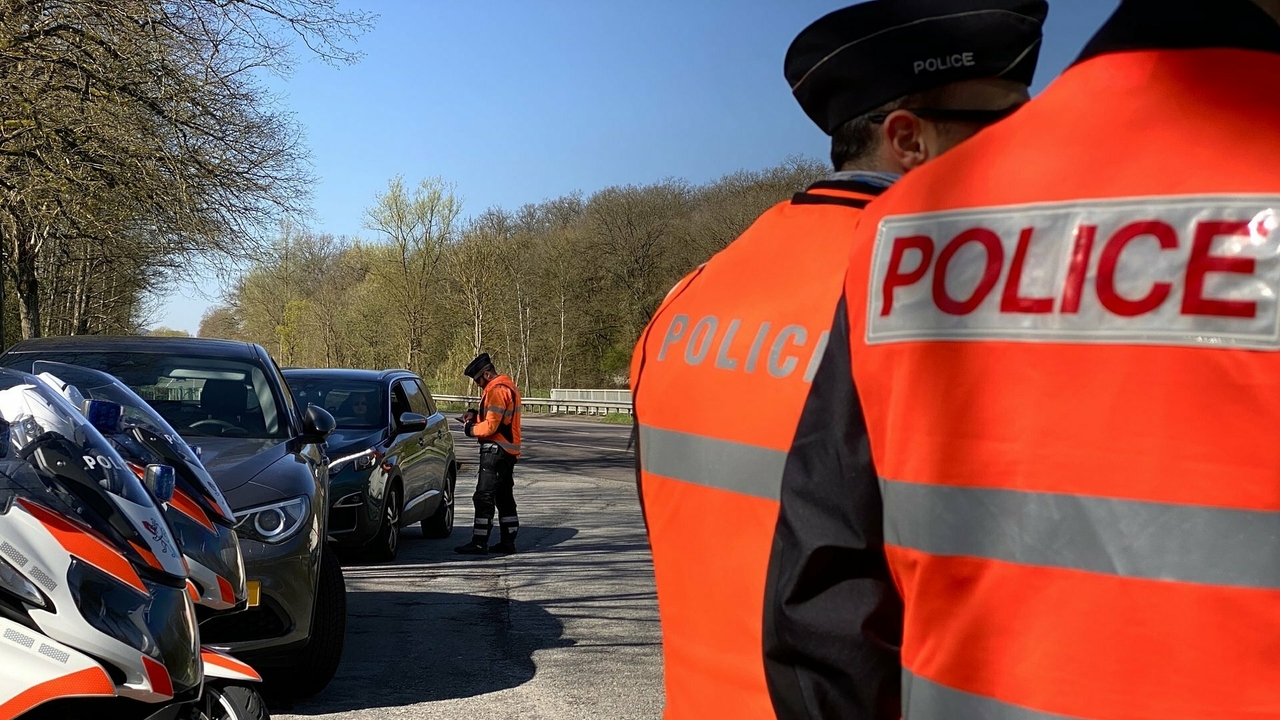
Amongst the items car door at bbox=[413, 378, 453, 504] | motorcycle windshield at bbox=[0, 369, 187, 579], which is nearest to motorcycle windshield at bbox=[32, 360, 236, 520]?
motorcycle windshield at bbox=[0, 369, 187, 579]

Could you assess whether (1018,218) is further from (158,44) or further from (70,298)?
(70,298)

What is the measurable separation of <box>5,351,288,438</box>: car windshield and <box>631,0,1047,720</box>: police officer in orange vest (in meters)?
5.85

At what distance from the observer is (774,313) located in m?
1.64

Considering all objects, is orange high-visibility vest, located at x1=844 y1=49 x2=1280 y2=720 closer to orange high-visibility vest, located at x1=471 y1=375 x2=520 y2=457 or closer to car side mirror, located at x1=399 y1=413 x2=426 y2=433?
car side mirror, located at x1=399 y1=413 x2=426 y2=433

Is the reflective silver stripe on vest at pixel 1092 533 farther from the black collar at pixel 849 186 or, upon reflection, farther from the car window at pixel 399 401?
the car window at pixel 399 401

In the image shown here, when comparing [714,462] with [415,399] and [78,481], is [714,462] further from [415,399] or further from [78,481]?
[415,399]

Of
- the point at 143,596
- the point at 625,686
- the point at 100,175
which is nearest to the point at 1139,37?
the point at 143,596

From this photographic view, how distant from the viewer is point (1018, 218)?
120 centimetres

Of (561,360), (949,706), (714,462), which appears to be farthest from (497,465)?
(561,360)

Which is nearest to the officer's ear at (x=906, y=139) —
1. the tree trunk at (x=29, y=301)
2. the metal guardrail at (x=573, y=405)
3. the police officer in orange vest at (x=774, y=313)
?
the police officer in orange vest at (x=774, y=313)

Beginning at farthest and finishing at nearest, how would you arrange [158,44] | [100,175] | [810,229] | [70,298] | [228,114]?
[70,298] → [228,114] → [100,175] → [158,44] → [810,229]

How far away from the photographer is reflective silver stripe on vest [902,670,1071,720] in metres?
1.15

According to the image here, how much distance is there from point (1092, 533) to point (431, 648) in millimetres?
6671

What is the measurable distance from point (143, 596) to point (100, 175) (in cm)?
1462
